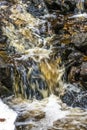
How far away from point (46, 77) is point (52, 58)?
796 millimetres

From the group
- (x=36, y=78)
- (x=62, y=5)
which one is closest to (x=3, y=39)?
(x=36, y=78)

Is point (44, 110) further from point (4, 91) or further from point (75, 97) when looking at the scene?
point (4, 91)

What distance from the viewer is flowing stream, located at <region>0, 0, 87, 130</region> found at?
9453mm

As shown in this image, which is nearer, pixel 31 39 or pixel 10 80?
pixel 10 80

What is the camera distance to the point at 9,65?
11.1 m

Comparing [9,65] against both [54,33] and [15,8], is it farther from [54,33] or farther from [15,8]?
[15,8]

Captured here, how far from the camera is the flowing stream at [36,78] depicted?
945cm

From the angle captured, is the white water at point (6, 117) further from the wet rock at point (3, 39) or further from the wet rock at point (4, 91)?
the wet rock at point (3, 39)

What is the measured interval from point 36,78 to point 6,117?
2.23 m

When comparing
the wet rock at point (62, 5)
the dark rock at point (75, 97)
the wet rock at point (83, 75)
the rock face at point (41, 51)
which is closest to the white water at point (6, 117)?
Answer: the rock face at point (41, 51)

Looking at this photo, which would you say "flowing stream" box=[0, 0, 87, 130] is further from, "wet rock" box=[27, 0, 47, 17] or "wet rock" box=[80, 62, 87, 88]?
"wet rock" box=[27, 0, 47, 17]

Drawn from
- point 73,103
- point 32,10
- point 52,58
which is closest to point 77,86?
point 73,103

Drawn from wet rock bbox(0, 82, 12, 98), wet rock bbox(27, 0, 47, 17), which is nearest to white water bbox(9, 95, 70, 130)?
wet rock bbox(0, 82, 12, 98)

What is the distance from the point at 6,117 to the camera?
Result: 925 cm
